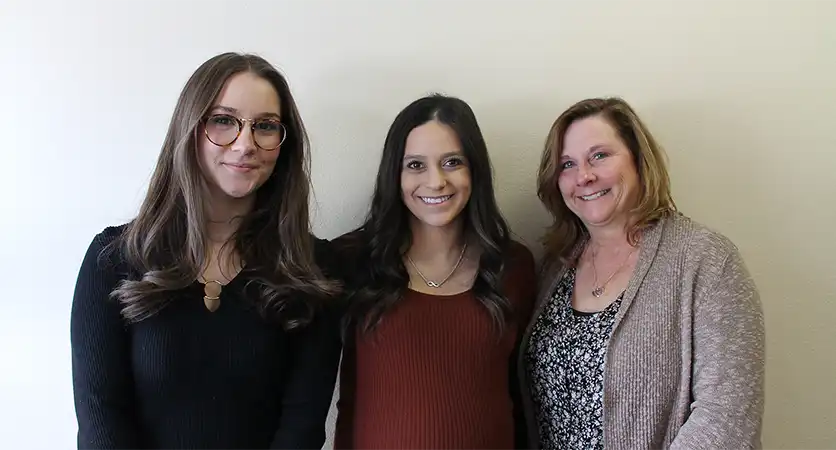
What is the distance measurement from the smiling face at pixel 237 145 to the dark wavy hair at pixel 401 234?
0.39m

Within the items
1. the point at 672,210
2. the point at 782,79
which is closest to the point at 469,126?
the point at 672,210

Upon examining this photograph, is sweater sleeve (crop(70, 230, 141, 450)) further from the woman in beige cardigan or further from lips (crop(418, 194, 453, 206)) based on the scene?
the woman in beige cardigan

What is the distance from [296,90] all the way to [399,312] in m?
0.74

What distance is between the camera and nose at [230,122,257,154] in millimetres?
1358

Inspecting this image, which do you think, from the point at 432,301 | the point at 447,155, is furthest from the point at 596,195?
the point at 432,301

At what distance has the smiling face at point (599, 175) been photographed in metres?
1.57

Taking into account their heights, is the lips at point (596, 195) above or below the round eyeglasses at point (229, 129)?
below

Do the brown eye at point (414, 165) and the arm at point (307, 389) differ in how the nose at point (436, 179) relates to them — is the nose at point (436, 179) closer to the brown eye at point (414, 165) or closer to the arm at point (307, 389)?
the brown eye at point (414, 165)

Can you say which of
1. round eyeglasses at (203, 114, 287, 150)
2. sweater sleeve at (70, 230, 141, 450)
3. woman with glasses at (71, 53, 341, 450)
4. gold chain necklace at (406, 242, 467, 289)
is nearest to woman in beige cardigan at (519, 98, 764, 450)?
gold chain necklace at (406, 242, 467, 289)

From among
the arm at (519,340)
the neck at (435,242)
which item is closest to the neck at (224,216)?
the neck at (435,242)

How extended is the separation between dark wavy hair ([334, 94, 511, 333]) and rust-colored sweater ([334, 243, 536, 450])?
43 millimetres

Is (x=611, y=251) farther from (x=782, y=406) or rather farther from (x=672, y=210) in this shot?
(x=782, y=406)

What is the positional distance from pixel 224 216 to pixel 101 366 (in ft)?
1.40

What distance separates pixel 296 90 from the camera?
181cm
